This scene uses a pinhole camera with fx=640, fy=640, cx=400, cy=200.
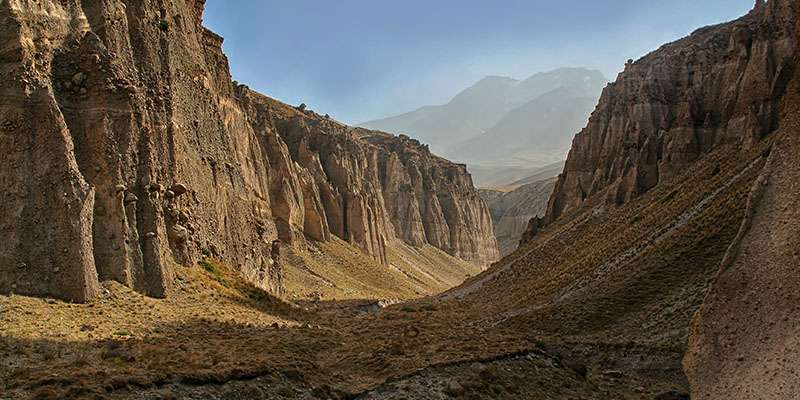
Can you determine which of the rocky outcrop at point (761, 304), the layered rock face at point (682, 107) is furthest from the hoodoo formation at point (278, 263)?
the layered rock face at point (682, 107)

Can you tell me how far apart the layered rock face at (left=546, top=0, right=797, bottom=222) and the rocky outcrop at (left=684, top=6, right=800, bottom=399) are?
2171 centimetres

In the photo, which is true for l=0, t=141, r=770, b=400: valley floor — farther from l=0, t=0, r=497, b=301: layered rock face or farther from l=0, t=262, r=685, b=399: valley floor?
l=0, t=0, r=497, b=301: layered rock face

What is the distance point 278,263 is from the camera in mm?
56625

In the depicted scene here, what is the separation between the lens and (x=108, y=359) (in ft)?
63.3

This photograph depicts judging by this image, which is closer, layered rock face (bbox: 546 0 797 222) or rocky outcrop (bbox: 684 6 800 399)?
rocky outcrop (bbox: 684 6 800 399)

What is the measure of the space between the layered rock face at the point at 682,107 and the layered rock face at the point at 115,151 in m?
33.4

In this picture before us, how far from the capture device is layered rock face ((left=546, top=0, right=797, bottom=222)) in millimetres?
44875

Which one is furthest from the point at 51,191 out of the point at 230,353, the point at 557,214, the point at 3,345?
the point at 557,214

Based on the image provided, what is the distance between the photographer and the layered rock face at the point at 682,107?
147 ft

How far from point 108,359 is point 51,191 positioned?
8051 mm

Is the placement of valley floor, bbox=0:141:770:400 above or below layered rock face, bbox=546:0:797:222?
below

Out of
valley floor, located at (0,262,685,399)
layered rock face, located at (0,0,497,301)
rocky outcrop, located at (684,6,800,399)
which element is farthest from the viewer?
layered rock face, located at (0,0,497,301)

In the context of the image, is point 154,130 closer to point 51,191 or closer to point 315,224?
point 51,191

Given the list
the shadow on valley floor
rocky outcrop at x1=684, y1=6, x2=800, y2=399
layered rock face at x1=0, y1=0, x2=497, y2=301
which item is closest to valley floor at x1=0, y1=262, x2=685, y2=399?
the shadow on valley floor
